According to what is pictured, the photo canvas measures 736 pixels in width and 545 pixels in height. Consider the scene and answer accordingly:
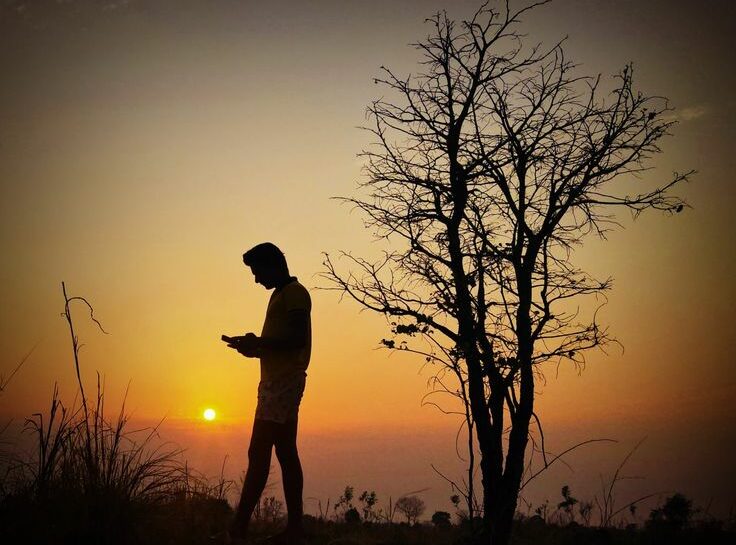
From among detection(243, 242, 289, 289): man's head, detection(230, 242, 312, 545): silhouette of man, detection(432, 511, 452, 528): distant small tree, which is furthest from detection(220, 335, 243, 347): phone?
detection(432, 511, 452, 528): distant small tree

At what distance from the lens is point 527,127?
654 cm

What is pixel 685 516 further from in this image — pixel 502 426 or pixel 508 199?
pixel 508 199

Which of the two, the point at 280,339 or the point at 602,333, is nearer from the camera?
the point at 280,339

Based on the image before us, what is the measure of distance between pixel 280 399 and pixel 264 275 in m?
1.05

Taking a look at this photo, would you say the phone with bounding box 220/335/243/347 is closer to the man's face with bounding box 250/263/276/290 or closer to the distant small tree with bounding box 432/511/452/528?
the man's face with bounding box 250/263/276/290

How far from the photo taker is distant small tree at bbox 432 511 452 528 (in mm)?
8039

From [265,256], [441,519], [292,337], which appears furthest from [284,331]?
[441,519]

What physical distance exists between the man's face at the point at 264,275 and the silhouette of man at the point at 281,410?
0.25m

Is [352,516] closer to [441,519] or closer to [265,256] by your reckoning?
[441,519]

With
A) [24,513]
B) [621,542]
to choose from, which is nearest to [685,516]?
[621,542]

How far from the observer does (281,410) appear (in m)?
4.30

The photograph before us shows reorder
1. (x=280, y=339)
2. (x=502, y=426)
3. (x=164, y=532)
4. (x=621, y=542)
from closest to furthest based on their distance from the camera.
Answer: (x=164, y=532), (x=280, y=339), (x=621, y=542), (x=502, y=426)

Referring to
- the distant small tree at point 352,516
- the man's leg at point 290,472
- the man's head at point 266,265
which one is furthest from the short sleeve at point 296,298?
the distant small tree at point 352,516

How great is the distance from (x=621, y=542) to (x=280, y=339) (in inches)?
174
